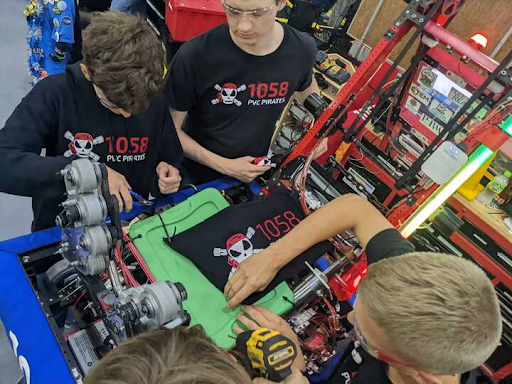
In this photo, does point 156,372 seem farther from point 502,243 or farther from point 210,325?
point 502,243

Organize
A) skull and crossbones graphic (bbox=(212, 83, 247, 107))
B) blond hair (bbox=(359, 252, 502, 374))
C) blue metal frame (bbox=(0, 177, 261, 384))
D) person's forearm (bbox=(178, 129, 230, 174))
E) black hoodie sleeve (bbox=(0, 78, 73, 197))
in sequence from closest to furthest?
blond hair (bbox=(359, 252, 502, 374)) < blue metal frame (bbox=(0, 177, 261, 384)) < black hoodie sleeve (bbox=(0, 78, 73, 197)) < skull and crossbones graphic (bbox=(212, 83, 247, 107)) < person's forearm (bbox=(178, 129, 230, 174))

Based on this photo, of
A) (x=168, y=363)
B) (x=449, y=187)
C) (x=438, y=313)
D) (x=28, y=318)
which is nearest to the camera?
(x=168, y=363)

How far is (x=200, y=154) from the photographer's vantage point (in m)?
2.25

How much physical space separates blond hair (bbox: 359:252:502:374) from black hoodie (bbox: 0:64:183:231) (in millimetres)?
1291

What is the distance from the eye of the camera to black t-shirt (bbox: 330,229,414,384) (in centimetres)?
143

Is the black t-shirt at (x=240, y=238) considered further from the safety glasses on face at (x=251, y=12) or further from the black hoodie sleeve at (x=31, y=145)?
the safety glasses on face at (x=251, y=12)

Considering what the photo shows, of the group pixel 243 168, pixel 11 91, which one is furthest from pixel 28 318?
pixel 11 91

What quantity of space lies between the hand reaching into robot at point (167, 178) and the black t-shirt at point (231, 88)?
336mm

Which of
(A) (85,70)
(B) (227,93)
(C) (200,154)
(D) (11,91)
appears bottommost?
(D) (11,91)

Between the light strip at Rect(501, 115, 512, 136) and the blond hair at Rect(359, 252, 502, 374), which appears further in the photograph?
the light strip at Rect(501, 115, 512, 136)

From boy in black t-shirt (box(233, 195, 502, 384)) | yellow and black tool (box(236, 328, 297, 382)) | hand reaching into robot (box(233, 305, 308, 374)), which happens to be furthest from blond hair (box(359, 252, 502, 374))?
hand reaching into robot (box(233, 305, 308, 374))

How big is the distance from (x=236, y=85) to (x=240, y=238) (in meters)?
0.86

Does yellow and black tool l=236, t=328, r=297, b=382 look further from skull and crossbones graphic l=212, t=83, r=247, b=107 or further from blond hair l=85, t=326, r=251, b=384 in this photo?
skull and crossbones graphic l=212, t=83, r=247, b=107

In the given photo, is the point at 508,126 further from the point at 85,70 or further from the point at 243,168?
the point at 85,70
